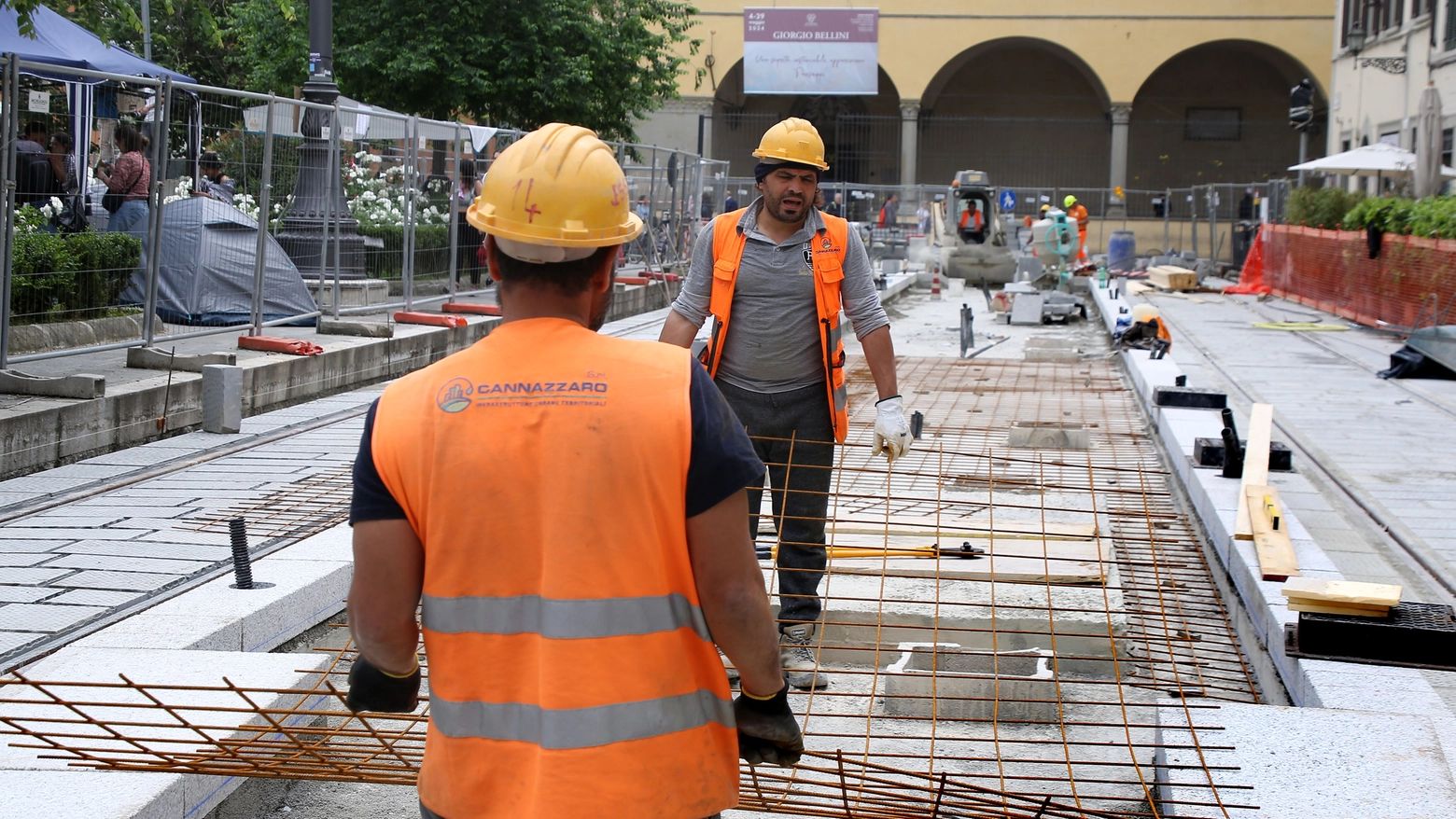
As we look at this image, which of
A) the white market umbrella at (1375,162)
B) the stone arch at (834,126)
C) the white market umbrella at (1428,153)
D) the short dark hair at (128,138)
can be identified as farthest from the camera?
the stone arch at (834,126)

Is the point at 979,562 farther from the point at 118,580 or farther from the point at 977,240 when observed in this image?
the point at 977,240

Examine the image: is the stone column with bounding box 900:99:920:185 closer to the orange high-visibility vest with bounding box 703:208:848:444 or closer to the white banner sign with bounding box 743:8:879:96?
the white banner sign with bounding box 743:8:879:96

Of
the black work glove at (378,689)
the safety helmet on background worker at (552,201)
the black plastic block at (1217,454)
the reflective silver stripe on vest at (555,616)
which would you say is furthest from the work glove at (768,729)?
the black plastic block at (1217,454)

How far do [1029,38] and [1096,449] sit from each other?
3189cm

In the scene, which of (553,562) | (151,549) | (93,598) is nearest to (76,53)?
(151,549)

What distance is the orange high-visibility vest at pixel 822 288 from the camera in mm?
4539

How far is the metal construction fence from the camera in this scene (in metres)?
7.67

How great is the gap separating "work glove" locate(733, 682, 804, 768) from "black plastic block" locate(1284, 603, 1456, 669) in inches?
106

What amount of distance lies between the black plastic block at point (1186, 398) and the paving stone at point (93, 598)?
23.0 ft

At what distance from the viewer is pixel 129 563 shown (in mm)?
5203

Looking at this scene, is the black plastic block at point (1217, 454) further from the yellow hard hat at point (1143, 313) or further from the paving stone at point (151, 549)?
the yellow hard hat at point (1143, 313)

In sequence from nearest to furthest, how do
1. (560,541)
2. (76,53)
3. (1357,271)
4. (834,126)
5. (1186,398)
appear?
(560,541), (1186,398), (76,53), (1357,271), (834,126)

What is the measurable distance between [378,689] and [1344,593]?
10.9ft

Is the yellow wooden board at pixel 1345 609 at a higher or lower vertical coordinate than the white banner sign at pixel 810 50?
lower
